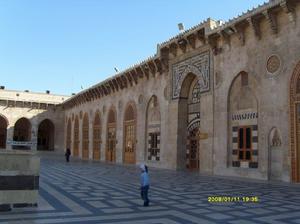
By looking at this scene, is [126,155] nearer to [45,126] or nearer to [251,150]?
[251,150]

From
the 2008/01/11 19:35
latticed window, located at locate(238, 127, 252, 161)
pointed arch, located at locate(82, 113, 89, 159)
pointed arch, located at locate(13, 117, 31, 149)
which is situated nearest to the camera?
the 2008/01/11 19:35

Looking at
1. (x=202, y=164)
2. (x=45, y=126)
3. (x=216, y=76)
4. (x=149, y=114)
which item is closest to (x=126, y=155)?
(x=149, y=114)

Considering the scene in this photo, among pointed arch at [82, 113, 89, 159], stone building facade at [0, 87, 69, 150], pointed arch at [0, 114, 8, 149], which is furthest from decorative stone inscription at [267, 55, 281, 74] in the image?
pointed arch at [0, 114, 8, 149]

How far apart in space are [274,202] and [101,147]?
18500 millimetres

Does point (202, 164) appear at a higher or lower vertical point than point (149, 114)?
lower

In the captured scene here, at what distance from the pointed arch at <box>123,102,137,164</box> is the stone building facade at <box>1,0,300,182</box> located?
6 centimetres

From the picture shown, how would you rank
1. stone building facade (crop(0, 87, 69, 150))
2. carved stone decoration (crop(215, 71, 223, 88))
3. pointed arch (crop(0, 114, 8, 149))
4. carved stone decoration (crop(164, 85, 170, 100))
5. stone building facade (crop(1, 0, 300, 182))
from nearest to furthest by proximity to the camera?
stone building facade (crop(1, 0, 300, 182)), carved stone decoration (crop(215, 71, 223, 88)), carved stone decoration (crop(164, 85, 170, 100)), stone building facade (crop(0, 87, 69, 150)), pointed arch (crop(0, 114, 8, 149))

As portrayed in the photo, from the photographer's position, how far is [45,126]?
38.1 meters

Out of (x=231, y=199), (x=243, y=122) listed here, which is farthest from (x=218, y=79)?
(x=231, y=199)

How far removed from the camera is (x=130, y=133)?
20406 mm

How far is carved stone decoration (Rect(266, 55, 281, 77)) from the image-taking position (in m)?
10.9

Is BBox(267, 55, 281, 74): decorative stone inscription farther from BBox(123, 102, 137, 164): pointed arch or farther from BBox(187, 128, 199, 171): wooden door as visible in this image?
BBox(123, 102, 137, 164): pointed arch

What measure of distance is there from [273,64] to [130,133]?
10.9 metres

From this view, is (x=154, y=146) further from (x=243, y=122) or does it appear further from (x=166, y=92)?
(x=243, y=122)
